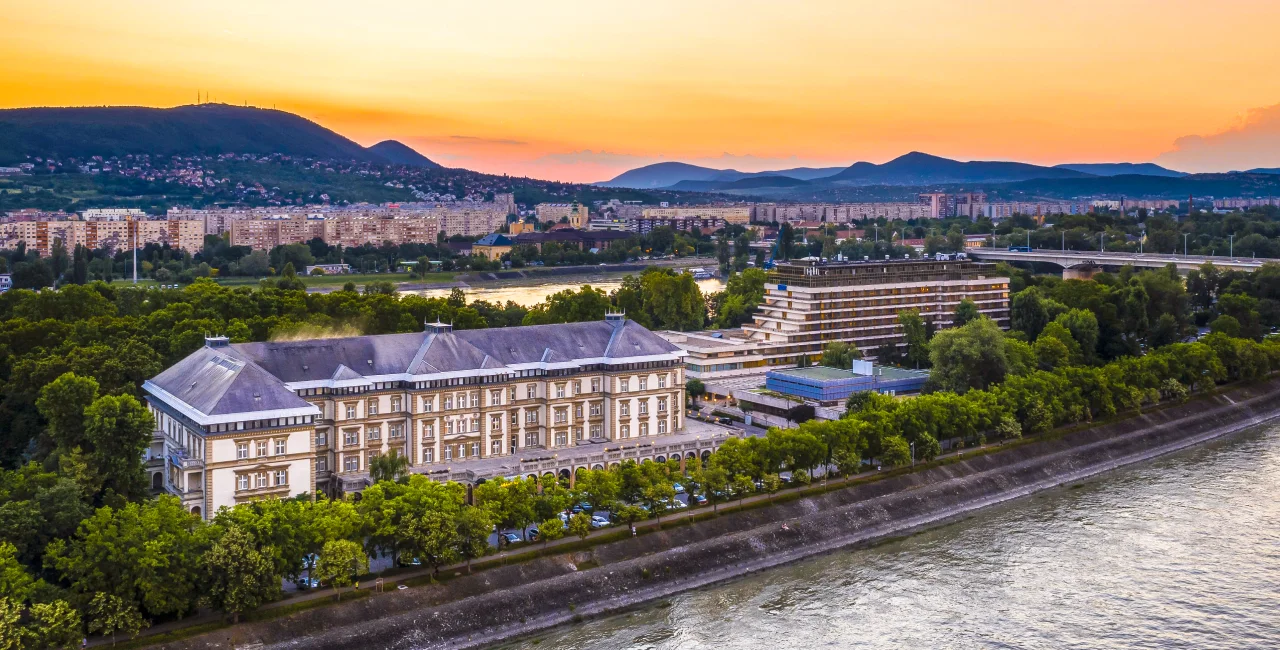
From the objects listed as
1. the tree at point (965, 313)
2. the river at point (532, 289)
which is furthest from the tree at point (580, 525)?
the river at point (532, 289)

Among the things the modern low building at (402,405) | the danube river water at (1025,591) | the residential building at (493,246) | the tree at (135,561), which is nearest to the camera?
the tree at (135,561)

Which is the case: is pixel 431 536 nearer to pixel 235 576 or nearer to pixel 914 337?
pixel 235 576

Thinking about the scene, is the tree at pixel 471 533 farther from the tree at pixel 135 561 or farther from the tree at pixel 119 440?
the tree at pixel 119 440

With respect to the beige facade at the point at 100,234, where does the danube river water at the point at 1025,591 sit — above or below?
below

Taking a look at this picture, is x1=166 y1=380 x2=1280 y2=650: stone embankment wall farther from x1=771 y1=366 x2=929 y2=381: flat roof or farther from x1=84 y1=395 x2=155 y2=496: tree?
x1=771 y1=366 x2=929 y2=381: flat roof

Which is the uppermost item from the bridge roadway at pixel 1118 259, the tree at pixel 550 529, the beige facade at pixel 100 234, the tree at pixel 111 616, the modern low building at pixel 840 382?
the beige facade at pixel 100 234

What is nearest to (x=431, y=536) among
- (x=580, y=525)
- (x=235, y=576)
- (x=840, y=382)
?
(x=580, y=525)

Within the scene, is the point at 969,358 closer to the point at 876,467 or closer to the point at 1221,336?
the point at 876,467

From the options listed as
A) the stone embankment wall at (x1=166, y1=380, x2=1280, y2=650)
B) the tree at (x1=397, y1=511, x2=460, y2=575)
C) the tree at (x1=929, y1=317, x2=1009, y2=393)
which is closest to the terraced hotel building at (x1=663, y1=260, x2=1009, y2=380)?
the tree at (x1=929, y1=317, x2=1009, y2=393)

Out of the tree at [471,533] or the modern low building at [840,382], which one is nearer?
the tree at [471,533]
